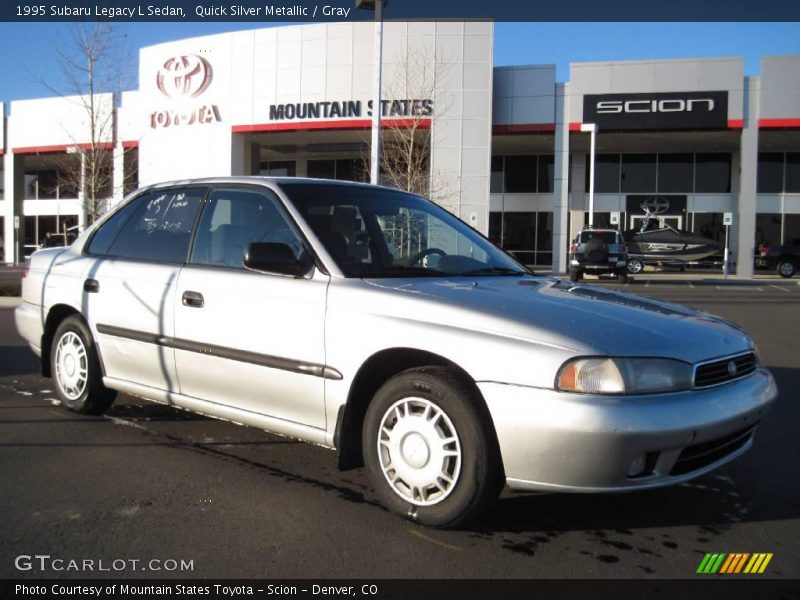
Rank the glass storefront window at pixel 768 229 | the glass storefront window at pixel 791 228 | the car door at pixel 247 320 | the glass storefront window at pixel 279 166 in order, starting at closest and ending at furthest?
the car door at pixel 247 320 < the glass storefront window at pixel 791 228 < the glass storefront window at pixel 768 229 < the glass storefront window at pixel 279 166

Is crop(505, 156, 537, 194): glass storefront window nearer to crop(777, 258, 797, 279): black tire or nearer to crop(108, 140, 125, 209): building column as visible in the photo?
crop(777, 258, 797, 279): black tire

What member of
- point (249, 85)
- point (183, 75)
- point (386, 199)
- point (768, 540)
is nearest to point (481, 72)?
point (249, 85)

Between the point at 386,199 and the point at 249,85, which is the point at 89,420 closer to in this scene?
the point at 386,199

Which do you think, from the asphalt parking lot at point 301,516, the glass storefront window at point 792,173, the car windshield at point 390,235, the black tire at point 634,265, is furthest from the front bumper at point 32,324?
the glass storefront window at point 792,173

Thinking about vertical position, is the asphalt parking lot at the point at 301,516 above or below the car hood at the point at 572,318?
below

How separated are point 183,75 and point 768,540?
95.4ft

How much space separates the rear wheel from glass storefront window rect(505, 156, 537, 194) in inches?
442

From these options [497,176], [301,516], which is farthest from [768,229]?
[301,516]

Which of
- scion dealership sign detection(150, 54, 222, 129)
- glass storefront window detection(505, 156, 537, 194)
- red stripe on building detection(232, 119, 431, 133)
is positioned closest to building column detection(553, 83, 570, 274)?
red stripe on building detection(232, 119, 431, 133)

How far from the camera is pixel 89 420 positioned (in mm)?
5160

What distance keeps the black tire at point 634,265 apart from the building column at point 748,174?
3.79m

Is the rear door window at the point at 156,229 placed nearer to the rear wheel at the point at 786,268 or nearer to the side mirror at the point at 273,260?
the side mirror at the point at 273,260

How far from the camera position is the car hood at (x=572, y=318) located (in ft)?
10.0

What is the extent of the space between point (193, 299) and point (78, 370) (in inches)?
58.0
